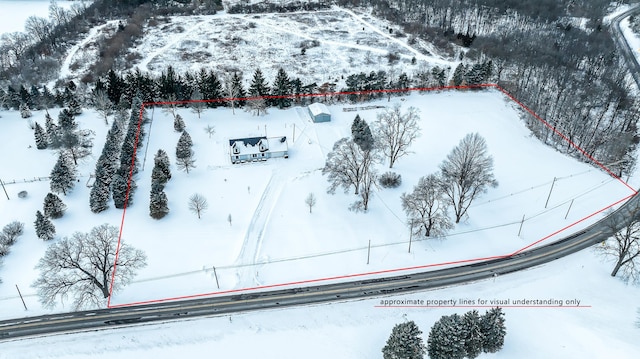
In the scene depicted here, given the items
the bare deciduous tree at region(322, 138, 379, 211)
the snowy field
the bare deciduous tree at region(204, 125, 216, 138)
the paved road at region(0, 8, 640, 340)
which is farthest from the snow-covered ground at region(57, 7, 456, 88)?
the snowy field

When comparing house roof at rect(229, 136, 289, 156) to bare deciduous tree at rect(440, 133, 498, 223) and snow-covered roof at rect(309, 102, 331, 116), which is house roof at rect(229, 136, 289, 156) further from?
bare deciduous tree at rect(440, 133, 498, 223)

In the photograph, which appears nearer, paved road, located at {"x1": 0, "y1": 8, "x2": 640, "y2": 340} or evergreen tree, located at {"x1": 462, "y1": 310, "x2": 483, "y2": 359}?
evergreen tree, located at {"x1": 462, "y1": 310, "x2": 483, "y2": 359}

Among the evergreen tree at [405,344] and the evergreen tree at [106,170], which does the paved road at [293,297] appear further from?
the evergreen tree at [106,170]

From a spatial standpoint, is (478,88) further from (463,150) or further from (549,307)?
(549,307)

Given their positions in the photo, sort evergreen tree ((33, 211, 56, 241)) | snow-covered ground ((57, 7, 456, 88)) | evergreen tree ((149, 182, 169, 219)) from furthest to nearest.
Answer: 1. snow-covered ground ((57, 7, 456, 88))
2. evergreen tree ((149, 182, 169, 219))
3. evergreen tree ((33, 211, 56, 241))

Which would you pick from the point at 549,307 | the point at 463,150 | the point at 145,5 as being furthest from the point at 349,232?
the point at 145,5

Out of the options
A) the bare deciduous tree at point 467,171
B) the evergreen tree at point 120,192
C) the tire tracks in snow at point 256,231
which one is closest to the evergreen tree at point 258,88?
the tire tracks in snow at point 256,231
